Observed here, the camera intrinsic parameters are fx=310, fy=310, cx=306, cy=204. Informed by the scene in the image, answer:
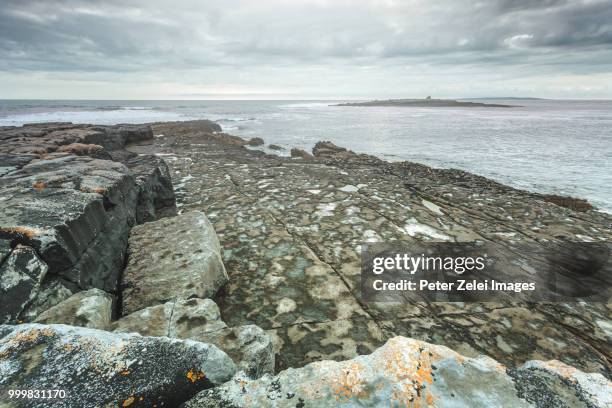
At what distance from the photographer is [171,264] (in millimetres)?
2852

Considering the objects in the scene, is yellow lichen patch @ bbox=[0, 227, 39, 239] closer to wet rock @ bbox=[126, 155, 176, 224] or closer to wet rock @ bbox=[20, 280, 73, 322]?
wet rock @ bbox=[20, 280, 73, 322]

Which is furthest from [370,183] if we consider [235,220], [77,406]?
[77,406]

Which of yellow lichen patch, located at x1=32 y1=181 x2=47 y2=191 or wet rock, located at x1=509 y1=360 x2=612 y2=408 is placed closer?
wet rock, located at x1=509 y1=360 x2=612 y2=408

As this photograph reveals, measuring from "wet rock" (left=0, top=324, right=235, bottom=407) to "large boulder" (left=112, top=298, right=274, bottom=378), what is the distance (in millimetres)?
309

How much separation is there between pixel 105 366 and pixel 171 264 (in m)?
1.52

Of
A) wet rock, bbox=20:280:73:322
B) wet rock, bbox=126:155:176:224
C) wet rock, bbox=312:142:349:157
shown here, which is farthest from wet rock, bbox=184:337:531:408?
wet rock, bbox=312:142:349:157

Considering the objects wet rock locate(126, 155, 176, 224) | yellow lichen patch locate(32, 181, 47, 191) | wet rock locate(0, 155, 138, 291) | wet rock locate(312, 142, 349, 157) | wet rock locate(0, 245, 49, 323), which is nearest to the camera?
wet rock locate(0, 245, 49, 323)

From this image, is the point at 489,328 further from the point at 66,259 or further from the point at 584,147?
the point at 584,147

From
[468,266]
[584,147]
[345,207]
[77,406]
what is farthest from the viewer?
[584,147]

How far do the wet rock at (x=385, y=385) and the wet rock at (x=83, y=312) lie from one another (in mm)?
1068

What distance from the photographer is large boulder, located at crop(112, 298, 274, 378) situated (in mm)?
1803

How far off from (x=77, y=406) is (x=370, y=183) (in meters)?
5.91

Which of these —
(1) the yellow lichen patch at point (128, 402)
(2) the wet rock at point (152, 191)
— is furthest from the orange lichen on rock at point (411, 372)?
(2) the wet rock at point (152, 191)

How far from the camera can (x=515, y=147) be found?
20109mm
